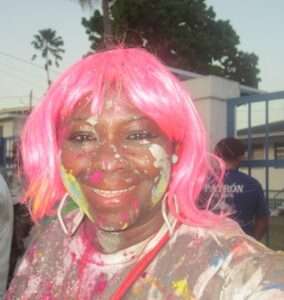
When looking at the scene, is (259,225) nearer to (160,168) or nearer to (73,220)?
(73,220)

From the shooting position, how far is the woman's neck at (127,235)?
54.6 inches

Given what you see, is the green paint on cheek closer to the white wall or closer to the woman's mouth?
the woman's mouth

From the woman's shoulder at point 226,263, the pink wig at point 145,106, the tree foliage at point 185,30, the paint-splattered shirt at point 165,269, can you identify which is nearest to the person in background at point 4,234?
the paint-splattered shirt at point 165,269

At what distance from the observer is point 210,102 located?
4.76 m

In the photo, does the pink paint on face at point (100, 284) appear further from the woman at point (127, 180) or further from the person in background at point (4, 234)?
the person in background at point (4, 234)

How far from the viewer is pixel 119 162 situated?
4.47 feet

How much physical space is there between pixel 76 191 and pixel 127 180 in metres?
0.17

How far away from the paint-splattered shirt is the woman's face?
96 millimetres

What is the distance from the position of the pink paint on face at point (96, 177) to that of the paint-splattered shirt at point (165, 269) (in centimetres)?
20

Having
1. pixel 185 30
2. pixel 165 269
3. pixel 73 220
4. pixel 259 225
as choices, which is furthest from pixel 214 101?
pixel 185 30

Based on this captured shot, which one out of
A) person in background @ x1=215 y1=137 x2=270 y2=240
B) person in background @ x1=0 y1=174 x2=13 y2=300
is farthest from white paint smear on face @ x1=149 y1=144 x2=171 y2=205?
person in background @ x1=215 y1=137 x2=270 y2=240

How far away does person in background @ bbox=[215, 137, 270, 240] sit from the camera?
4066mm

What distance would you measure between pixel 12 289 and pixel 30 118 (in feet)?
1.62

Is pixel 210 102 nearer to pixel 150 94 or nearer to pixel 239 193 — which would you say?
pixel 239 193
